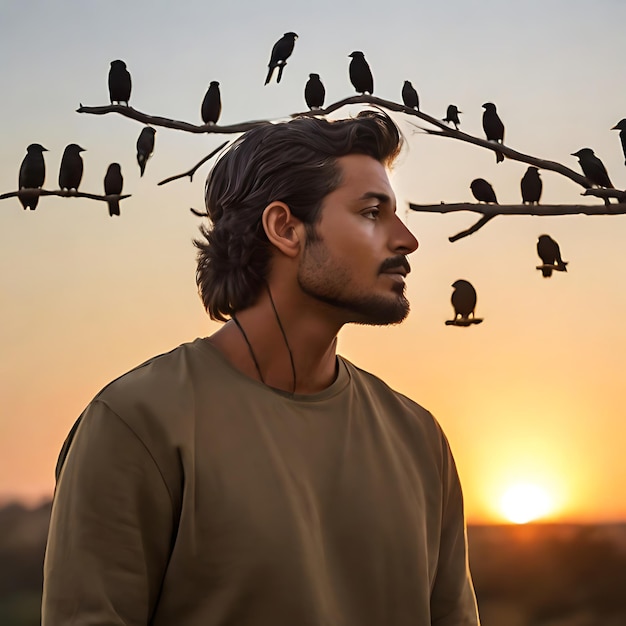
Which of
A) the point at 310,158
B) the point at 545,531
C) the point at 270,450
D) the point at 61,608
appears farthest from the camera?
the point at 545,531

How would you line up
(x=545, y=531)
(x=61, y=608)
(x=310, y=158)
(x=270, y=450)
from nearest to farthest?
(x=61, y=608), (x=270, y=450), (x=310, y=158), (x=545, y=531)

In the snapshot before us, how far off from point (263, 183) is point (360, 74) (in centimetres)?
102

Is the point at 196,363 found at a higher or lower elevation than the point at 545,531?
higher

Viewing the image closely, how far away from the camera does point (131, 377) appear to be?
974 millimetres

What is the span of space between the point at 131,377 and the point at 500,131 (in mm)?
1311

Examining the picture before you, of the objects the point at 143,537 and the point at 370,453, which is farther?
the point at 370,453

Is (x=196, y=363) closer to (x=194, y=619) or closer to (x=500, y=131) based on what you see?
(x=194, y=619)

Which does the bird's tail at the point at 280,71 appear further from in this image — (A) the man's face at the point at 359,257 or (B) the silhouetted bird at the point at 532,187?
(A) the man's face at the point at 359,257

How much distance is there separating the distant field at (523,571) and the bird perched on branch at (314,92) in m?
1.04

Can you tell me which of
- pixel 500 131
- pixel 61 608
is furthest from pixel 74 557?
pixel 500 131

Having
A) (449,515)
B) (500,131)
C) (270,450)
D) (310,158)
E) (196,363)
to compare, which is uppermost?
(500,131)

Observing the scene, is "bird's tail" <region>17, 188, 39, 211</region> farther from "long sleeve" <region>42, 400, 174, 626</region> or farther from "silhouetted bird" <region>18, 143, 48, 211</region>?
"long sleeve" <region>42, 400, 174, 626</region>

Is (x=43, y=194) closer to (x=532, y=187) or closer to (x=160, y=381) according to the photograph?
(x=160, y=381)

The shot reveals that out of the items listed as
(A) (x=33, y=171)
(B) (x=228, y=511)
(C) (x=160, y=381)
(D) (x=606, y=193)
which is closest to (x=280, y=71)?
(A) (x=33, y=171)
